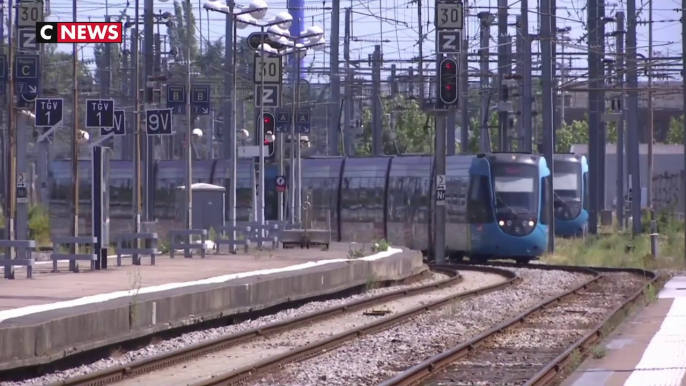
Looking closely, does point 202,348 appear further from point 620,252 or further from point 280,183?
point 620,252

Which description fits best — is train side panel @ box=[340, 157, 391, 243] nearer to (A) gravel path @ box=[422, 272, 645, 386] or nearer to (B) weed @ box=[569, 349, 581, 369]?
(A) gravel path @ box=[422, 272, 645, 386]

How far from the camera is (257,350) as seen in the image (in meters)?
15.7

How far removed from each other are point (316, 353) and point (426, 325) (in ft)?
13.0

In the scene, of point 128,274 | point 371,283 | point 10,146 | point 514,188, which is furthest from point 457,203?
point 128,274

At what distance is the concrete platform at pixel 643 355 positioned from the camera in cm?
1235

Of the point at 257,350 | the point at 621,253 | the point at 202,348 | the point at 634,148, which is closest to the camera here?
the point at 202,348

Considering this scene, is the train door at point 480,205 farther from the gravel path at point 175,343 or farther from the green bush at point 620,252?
the gravel path at point 175,343

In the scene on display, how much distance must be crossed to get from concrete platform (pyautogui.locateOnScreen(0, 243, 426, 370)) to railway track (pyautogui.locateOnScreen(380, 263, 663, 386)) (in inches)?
140

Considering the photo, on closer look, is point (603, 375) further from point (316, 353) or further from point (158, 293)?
point (158, 293)

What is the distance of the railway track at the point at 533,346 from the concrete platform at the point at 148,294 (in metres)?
3.56

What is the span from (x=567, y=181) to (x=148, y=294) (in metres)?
33.1

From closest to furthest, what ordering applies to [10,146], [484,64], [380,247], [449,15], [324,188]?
[10,146] → [380,247] → [449,15] → [324,188] → [484,64]

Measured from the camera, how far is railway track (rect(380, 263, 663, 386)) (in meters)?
13.1

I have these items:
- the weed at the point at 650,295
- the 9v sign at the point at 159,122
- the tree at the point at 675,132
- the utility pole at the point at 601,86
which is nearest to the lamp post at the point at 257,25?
the 9v sign at the point at 159,122
